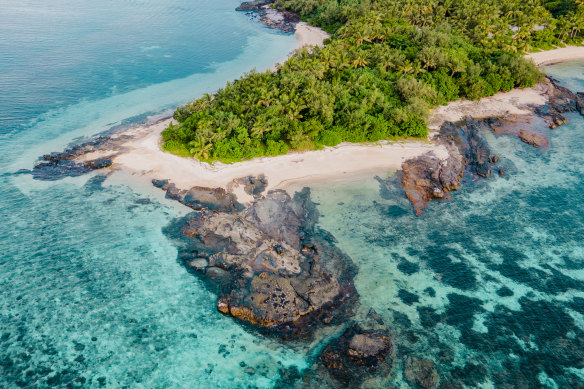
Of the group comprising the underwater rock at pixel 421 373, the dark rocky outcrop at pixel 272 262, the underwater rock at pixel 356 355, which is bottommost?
the underwater rock at pixel 421 373

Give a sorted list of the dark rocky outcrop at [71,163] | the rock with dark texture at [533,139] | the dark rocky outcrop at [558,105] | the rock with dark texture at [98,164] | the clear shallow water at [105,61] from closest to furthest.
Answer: the dark rocky outcrop at [71,163] → the rock with dark texture at [98,164] → the rock with dark texture at [533,139] → the clear shallow water at [105,61] → the dark rocky outcrop at [558,105]

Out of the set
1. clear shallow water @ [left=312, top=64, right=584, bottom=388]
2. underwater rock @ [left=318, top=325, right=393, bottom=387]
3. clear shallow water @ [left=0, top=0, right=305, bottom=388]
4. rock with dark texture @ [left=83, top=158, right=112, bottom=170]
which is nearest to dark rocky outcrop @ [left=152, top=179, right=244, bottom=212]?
clear shallow water @ [left=0, top=0, right=305, bottom=388]

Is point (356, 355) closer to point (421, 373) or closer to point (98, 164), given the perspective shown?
point (421, 373)

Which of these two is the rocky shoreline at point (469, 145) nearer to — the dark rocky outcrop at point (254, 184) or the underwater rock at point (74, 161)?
the dark rocky outcrop at point (254, 184)

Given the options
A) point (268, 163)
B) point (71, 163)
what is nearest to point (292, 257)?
point (268, 163)

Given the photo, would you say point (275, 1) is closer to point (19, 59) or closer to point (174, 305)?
point (19, 59)

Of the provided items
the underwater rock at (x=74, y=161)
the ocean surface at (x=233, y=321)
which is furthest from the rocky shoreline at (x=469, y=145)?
the underwater rock at (x=74, y=161)
